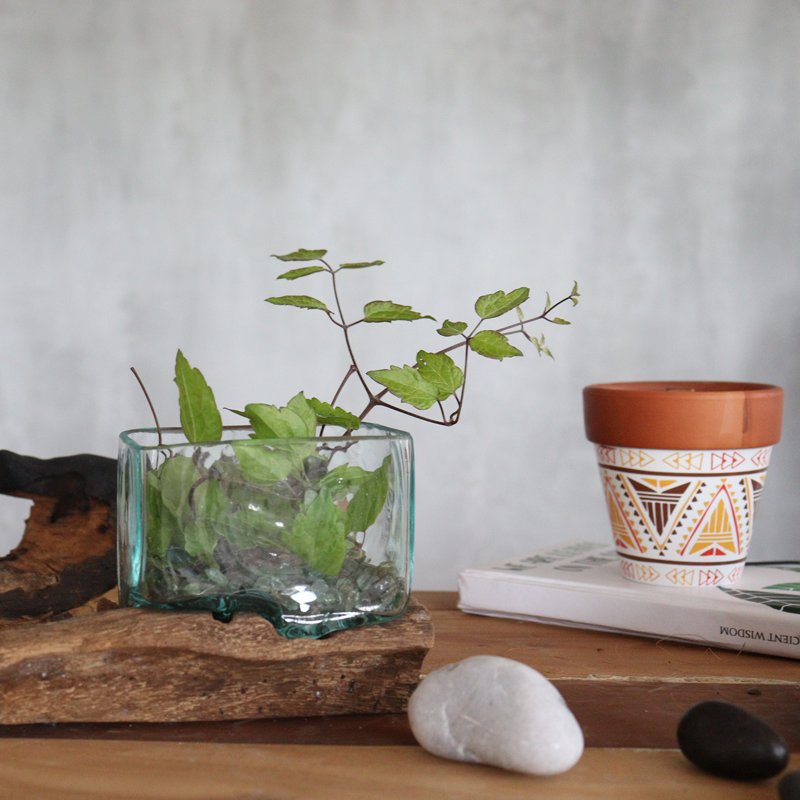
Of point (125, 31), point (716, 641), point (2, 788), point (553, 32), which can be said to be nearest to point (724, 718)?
point (716, 641)

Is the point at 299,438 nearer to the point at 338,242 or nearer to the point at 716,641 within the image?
the point at 716,641

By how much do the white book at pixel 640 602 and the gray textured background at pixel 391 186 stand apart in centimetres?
84

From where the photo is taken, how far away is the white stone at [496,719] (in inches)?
20.1

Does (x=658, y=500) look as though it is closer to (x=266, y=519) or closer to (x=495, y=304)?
(x=495, y=304)

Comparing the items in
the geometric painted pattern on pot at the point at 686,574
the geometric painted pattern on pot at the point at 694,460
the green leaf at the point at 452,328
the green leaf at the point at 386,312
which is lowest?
the geometric painted pattern on pot at the point at 686,574

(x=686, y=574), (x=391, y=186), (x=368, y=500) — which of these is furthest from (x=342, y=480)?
(x=391, y=186)

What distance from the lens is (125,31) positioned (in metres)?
1.68

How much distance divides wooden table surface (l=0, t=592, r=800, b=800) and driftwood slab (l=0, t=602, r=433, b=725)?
0.01 m

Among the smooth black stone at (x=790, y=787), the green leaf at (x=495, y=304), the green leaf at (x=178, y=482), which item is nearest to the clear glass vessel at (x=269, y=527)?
the green leaf at (x=178, y=482)

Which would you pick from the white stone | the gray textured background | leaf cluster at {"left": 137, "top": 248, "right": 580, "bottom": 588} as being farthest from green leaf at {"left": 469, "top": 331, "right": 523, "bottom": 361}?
the gray textured background

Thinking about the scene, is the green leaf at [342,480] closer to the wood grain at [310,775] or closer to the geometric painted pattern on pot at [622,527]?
the wood grain at [310,775]

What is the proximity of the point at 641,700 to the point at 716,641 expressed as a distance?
0.15 metres

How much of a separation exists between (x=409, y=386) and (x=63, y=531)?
0.97ft

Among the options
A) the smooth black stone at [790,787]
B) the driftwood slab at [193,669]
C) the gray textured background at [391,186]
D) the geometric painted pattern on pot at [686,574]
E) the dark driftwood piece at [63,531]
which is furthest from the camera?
the gray textured background at [391,186]
